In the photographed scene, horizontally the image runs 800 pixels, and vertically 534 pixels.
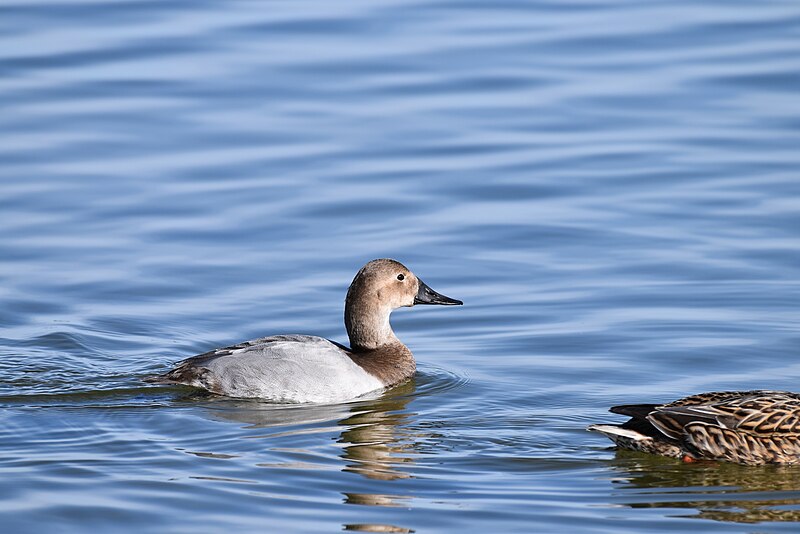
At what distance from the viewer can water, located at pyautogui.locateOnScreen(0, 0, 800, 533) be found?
9.44m

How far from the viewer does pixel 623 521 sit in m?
8.74

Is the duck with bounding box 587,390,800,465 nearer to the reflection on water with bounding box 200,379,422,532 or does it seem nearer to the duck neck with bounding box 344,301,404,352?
the reflection on water with bounding box 200,379,422,532

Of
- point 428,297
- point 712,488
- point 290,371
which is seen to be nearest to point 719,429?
point 712,488

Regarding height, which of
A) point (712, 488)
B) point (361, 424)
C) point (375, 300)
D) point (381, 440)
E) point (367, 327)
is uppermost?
point (375, 300)

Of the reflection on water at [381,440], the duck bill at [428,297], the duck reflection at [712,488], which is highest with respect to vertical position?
the duck bill at [428,297]

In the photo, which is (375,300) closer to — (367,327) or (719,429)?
(367,327)

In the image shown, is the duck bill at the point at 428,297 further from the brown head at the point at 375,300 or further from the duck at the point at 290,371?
the duck at the point at 290,371

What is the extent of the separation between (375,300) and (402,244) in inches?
96.1

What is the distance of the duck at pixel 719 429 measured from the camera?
32.1 feet

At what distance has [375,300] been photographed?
1284cm

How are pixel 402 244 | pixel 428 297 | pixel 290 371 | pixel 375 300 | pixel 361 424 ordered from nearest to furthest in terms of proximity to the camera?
pixel 361 424 → pixel 290 371 → pixel 375 300 → pixel 428 297 → pixel 402 244

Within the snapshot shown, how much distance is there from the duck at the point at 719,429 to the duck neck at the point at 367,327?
3.20 m

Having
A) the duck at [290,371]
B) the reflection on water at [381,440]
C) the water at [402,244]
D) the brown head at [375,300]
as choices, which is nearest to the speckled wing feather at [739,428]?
the water at [402,244]

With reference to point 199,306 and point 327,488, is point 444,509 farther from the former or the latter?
point 199,306
